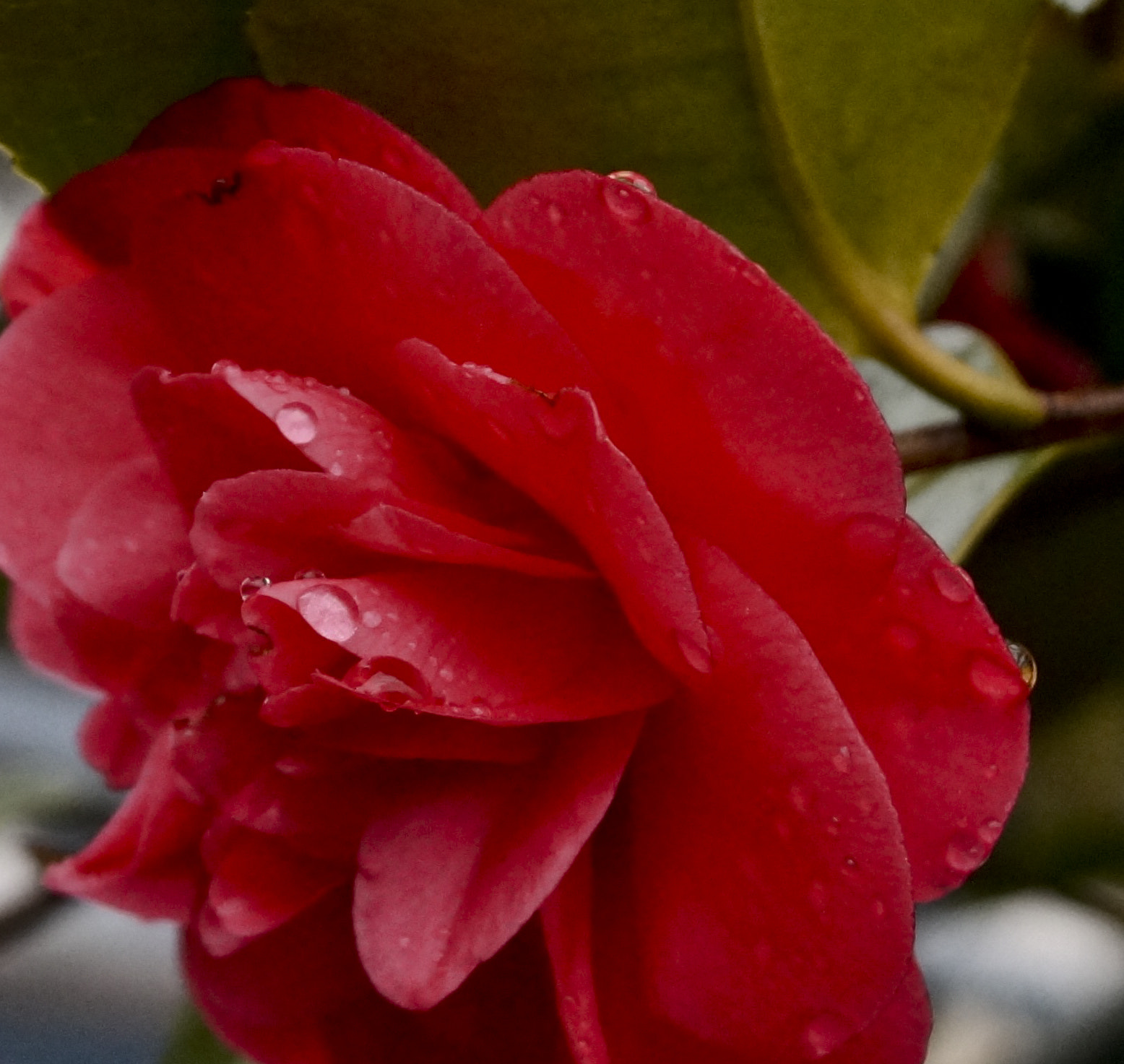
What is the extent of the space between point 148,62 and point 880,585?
0.26m

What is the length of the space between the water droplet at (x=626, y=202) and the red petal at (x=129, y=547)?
0.16 meters

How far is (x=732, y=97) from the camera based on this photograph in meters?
0.39

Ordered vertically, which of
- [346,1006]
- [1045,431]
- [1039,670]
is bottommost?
[1039,670]

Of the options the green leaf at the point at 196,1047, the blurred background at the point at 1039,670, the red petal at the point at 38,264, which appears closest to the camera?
the red petal at the point at 38,264

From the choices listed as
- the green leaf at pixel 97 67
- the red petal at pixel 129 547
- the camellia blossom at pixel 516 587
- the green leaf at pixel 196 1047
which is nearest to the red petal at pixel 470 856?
the camellia blossom at pixel 516 587

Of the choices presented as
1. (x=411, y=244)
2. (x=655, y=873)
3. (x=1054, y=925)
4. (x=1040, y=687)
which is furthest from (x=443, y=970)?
(x=1054, y=925)

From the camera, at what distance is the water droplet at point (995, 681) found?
0.96 feet

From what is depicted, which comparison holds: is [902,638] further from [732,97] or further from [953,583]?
[732,97]

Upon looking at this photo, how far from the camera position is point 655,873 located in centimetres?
33

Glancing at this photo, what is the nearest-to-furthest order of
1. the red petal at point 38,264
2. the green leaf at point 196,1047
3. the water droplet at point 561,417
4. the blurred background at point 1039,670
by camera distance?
the water droplet at point 561,417, the red petal at point 38,264, the blurred background at point 1039,670, the green leaf at point 196,1047

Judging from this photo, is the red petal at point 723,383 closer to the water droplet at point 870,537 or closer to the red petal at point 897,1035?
the water droplet at point 870,537

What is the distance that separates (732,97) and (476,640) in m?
0.19

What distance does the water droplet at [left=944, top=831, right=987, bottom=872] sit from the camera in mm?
296

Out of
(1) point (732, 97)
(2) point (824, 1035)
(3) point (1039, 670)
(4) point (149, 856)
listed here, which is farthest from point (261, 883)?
(3) point (1039, 670)
